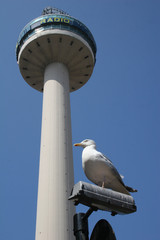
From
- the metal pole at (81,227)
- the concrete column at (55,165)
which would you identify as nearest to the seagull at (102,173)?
the metal pole at (81,227)

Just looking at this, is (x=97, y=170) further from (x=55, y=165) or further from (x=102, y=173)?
(x=55, y=165)

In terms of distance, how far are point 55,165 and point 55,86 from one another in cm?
905

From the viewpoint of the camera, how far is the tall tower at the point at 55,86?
18234 millimetres

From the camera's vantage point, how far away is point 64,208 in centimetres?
1831

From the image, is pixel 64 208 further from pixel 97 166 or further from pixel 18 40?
pixel 18 40

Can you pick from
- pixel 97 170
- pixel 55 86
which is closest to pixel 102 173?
pixel 97 170

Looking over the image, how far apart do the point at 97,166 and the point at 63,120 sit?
651 inches

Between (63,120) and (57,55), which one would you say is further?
(57,55)

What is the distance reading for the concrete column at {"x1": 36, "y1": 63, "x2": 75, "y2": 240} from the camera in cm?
1761

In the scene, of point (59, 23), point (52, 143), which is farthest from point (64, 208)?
point (59, 23)

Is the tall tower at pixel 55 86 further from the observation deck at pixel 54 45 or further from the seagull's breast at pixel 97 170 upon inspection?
the seagull's breast at pixel 97 170

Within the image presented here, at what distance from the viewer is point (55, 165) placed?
809 inches

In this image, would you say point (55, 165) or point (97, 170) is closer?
point (97, 170)

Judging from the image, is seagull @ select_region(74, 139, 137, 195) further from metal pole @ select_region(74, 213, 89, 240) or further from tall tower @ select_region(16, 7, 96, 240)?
tall tower @ select_region(16, 7, 96, 240)
